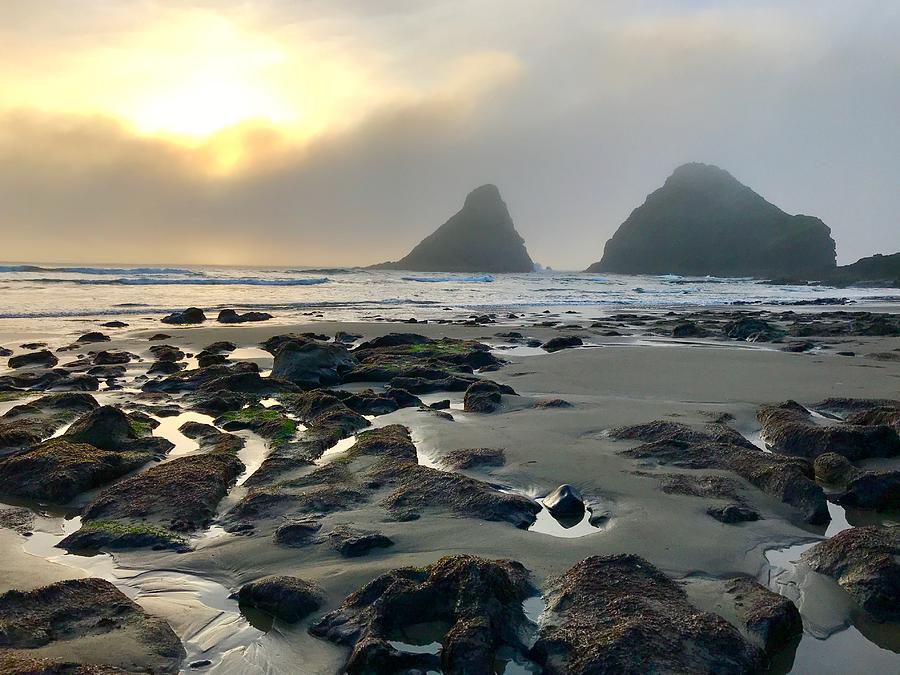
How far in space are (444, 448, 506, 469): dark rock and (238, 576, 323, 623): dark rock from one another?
2816mm

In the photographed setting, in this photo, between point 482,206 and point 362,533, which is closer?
point 362,533

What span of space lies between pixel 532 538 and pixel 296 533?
1652mm

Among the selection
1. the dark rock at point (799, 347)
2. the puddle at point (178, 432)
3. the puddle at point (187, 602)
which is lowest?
the puddle at point (187, 602)

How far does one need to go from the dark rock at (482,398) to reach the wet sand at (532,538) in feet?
0.65

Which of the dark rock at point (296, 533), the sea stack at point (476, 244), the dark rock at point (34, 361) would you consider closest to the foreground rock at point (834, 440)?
the dark rock at point (296, 533)

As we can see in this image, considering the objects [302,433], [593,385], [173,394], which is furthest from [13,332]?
[593,385]

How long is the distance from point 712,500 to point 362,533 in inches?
111

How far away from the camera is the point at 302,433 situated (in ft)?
25.9

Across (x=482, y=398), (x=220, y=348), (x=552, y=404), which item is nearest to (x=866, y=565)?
(x=552, y=404)

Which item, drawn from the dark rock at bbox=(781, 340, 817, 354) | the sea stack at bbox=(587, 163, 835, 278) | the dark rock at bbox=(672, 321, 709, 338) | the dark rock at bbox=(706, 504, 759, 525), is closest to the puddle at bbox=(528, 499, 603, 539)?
the dark rock at bbox=(706, 504, 759, 525)

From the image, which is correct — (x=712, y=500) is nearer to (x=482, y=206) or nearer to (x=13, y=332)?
(x=13, y=332)

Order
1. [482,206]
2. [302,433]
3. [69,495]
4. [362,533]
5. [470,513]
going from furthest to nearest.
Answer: [482,206] < [302,433] < [69,495] < [470,513] < [362,533]

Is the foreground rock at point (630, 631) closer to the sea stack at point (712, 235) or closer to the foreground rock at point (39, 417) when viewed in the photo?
the foreground rock at point (39, 417)

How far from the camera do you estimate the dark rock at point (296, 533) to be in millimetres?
4648
